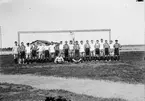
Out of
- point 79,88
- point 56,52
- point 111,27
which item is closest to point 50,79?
point 79,88

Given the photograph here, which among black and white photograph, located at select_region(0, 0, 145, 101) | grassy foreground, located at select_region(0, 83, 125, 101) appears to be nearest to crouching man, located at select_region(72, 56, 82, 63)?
black and white photograph, located at select_region(0, 0, 145, 101)

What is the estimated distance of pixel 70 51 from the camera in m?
20.4

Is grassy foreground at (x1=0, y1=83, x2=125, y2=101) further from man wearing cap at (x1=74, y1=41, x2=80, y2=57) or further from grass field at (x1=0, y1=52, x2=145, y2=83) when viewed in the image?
man wearing cap at (x1=74, y1=41, x2=80, y2=57)

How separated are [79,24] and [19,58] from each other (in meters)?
4.82

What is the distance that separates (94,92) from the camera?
856 cm

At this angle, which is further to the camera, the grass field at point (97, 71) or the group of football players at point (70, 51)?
the group of football players at point (70, 51)

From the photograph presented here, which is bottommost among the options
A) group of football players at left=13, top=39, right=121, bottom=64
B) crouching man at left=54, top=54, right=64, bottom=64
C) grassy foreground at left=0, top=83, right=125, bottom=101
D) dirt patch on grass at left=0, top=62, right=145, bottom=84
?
grassy foreground at left=0, top=83, right=125, bottom=101

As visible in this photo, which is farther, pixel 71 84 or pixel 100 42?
pixel 100 42

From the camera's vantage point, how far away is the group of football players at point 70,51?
62.9ft

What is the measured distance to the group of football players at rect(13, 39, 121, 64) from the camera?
19172 mm

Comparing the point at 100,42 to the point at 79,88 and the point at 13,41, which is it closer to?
the point at 13,41

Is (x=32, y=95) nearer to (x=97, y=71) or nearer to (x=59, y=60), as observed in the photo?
(x=97, y=71)

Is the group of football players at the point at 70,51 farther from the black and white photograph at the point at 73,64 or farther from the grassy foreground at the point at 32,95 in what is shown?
the grassy foreground at the point at 32,95

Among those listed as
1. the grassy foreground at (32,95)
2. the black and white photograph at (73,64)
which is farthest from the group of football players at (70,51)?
the grassy foreground at (32,95)
